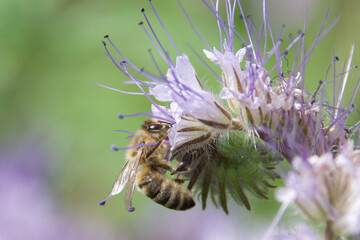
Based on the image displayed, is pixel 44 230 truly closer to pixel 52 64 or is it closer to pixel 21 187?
pixel 21 187

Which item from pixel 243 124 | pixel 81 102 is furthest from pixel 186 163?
pixel 81 102

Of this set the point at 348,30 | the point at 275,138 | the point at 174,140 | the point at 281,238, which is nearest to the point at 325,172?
the point at 281,238

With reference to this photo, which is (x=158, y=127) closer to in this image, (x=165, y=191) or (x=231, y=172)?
(x=165, y=191)

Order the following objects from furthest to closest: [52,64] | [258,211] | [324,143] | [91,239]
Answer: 1. [52,64]
2. [91,239]
3. [258,211]
4. [324,143]

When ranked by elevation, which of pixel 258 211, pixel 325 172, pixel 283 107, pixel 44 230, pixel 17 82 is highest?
pixel 17 82

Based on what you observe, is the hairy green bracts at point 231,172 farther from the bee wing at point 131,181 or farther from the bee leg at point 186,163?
the bee wing at point 131,181

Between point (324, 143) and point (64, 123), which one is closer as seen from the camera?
point (324, 143)

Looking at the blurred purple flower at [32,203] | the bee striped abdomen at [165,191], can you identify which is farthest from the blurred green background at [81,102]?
the bee striped abdomen at [165,191]

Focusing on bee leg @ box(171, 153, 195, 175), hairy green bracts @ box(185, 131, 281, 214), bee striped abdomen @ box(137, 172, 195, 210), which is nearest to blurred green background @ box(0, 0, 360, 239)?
bee striped abdomen @ box(137, 172, 195, 210)
